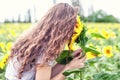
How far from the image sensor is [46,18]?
3.21 m

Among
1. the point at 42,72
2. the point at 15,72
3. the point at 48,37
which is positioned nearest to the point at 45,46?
the point at 48,37

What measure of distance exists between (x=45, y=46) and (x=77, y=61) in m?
0.23

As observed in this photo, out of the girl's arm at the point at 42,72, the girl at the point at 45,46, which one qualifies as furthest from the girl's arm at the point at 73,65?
the girl's arm at the point at 42,72

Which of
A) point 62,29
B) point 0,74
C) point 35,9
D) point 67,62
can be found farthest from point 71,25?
point 35,9

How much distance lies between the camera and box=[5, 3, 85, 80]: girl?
3.12 metres

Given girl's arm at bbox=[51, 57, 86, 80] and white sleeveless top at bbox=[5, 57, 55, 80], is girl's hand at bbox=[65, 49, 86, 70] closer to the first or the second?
girl's arm at bbox=[51, 57, 86, 80]

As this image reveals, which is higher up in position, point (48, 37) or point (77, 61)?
point (48, 37)

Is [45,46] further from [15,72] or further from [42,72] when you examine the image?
[15,72]

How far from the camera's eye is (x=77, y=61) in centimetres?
314

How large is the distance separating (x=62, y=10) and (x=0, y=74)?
955mm

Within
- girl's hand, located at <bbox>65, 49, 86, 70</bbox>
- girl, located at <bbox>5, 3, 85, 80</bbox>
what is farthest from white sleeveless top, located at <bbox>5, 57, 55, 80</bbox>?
girl's hand, located at <bbox>65, 49, 86, 70</bbox>

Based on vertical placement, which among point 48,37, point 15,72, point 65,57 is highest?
point 48,37

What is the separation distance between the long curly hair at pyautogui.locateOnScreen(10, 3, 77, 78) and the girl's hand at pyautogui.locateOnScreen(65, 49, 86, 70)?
111 millimetres

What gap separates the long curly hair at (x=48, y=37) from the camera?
3.11 metres
